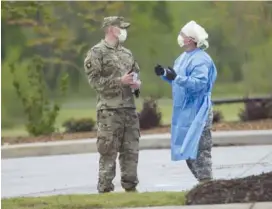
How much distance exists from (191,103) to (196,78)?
10.5 inches

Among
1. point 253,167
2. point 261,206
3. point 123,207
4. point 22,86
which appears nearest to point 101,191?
point 123,207

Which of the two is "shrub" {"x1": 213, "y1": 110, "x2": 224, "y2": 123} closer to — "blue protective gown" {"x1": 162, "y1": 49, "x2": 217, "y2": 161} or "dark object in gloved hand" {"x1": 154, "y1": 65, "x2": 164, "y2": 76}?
"blue protective gown" {"x1": 162, "y1": 49, "x2": 217, "y2": 161}

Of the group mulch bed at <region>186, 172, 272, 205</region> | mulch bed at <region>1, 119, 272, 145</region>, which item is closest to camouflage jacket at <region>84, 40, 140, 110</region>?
mulch bed at <region>186, 172, 272, 205</region>

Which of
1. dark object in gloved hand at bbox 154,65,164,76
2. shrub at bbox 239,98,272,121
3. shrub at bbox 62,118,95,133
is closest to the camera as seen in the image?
dark object in gloved hand at bbox 154,65,164,76

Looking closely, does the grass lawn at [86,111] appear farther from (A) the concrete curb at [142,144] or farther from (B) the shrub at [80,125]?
(A) the concrete curb at [142,144]

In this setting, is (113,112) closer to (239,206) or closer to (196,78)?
(196,78)

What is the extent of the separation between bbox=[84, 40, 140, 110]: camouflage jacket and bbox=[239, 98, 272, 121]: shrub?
34.5 ft

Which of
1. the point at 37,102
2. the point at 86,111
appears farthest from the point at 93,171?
the point at 86,111

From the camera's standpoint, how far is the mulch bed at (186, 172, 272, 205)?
25.1 ft

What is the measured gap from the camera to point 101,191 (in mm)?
9625

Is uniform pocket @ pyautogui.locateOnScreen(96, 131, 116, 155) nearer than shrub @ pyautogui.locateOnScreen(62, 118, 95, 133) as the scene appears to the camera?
Yes

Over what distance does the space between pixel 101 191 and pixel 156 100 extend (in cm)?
1086

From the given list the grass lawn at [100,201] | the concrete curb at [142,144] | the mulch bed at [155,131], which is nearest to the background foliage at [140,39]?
the mulch bed at [155,131]

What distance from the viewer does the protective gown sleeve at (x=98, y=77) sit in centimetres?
951
